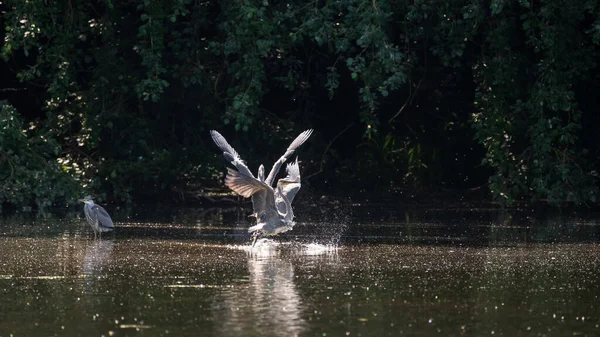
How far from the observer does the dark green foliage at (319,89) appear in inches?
607

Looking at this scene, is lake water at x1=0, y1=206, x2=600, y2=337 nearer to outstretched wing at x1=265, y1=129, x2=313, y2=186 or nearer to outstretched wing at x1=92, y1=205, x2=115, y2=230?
outstretched wing at x1=92, y1=205, x2=115, y2=230

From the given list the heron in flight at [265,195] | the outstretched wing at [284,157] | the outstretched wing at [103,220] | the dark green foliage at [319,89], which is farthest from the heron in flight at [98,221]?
the dark green foliage at [319,89]

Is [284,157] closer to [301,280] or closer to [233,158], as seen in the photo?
[233,158]

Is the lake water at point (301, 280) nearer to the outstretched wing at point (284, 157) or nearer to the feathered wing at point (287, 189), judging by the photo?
the feathered wing at point (287, 189)

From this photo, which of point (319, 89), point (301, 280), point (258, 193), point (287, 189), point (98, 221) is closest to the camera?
point (301, 280)

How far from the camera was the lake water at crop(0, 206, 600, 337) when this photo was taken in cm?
696

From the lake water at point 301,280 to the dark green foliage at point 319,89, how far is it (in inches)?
79.3

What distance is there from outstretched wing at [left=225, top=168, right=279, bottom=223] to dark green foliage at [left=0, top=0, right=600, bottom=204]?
2796 millimetres

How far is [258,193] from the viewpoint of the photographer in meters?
12.7

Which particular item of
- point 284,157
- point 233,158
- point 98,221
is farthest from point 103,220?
point 284,157

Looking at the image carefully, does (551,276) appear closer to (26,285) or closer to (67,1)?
(26,285)

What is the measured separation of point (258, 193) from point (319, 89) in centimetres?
690

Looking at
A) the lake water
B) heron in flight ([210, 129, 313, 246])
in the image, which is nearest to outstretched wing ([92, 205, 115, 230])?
the lake water

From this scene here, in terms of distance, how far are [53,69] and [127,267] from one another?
736 cm
